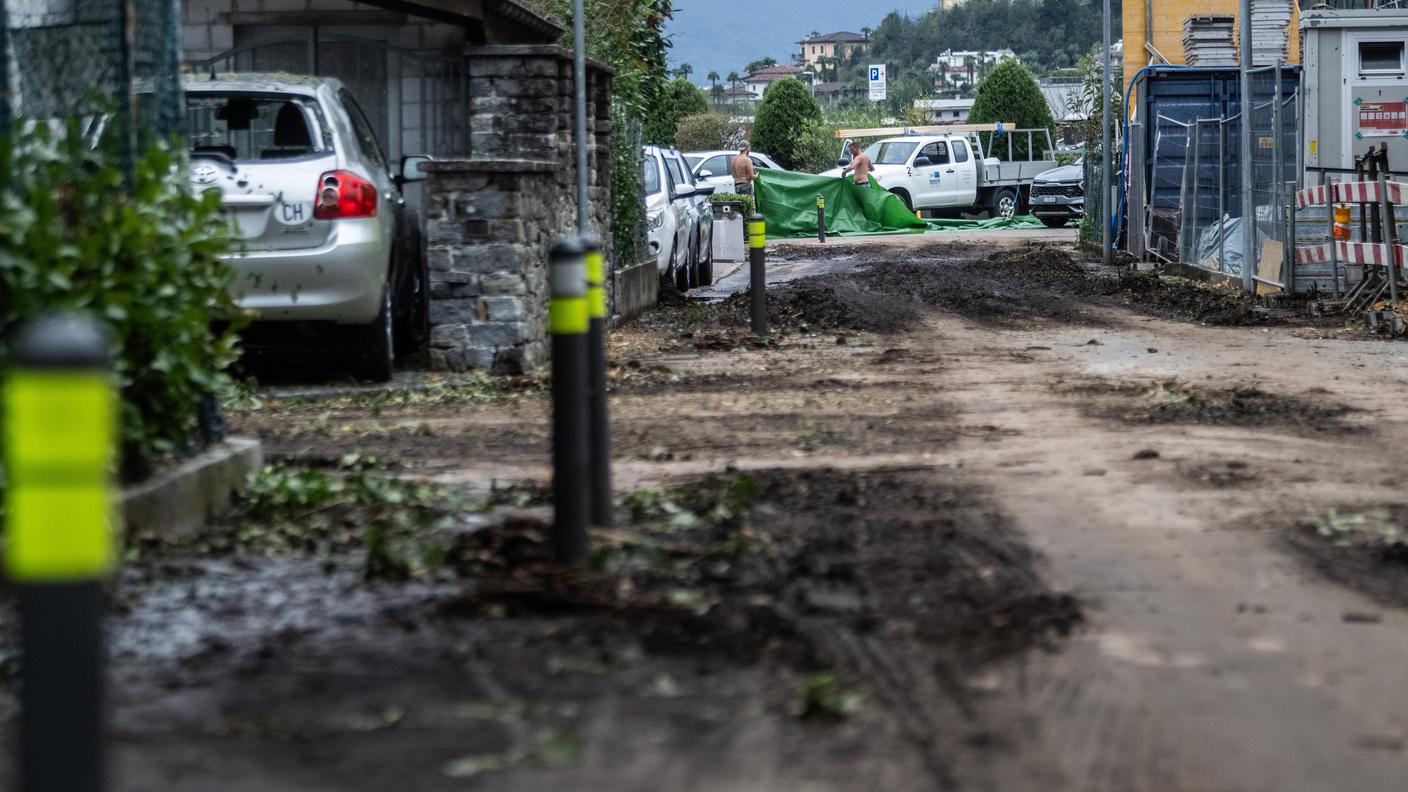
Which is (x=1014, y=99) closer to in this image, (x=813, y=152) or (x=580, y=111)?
(x=813, y=152)

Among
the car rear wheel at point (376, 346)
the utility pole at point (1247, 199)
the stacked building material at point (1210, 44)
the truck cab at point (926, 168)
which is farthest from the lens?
the truck cab at point (926, 168)

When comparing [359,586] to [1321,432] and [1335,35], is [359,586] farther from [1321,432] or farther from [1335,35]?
[1335,35]

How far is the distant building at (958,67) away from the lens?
168 meters

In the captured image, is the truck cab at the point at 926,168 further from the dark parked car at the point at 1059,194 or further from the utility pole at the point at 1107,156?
the utility pole at the point at 1107,156

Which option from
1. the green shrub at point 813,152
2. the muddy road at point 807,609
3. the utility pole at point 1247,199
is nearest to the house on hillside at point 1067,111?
the green shrub at point 813,152

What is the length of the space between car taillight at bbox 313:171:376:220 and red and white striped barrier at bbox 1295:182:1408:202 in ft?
27.6

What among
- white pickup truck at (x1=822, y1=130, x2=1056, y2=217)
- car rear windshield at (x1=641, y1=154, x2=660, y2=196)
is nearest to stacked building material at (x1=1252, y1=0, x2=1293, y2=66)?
car rear windshield at (x1=641, y1=154, x2=660, y2=196)

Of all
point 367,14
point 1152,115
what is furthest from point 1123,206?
point 367,14

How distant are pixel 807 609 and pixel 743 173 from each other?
91.6 ft

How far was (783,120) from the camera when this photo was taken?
5944 cm

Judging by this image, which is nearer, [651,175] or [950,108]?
[651,175]

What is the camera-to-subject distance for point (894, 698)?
13.2ft

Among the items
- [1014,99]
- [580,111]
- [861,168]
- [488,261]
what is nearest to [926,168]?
[861,168]

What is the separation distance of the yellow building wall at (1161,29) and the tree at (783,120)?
89.9 feet
